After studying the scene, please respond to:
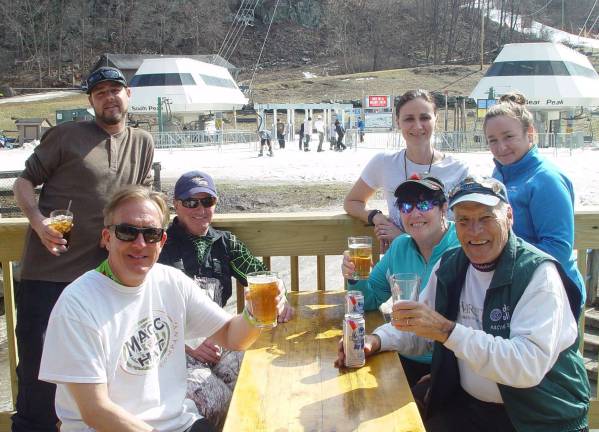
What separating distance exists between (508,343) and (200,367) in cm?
137

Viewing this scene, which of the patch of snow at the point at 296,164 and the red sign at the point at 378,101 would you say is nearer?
the patch of snow at the point at 296,164

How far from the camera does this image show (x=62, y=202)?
3.22m

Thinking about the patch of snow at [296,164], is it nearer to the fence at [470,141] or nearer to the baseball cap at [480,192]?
the fence at [470,141]

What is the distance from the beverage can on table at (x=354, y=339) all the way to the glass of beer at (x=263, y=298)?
266 mm

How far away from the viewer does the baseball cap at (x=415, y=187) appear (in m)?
2.74

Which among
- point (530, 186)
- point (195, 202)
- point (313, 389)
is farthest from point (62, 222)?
point (530, 186)

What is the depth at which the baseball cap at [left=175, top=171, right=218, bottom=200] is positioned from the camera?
3.12 m

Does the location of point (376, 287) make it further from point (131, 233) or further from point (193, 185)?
point (131, 233)

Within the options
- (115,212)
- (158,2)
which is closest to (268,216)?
(115,212)

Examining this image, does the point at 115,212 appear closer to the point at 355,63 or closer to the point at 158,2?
the point at 355,63

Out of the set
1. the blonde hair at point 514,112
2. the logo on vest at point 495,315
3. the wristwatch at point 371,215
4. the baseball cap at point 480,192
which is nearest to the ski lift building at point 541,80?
the blonde hair at point 514,112

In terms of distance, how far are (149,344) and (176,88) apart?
4484cm

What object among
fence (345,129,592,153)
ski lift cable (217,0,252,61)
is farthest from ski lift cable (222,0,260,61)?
fence (345,129,592,153)

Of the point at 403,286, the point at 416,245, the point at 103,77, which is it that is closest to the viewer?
the point at 403,286
